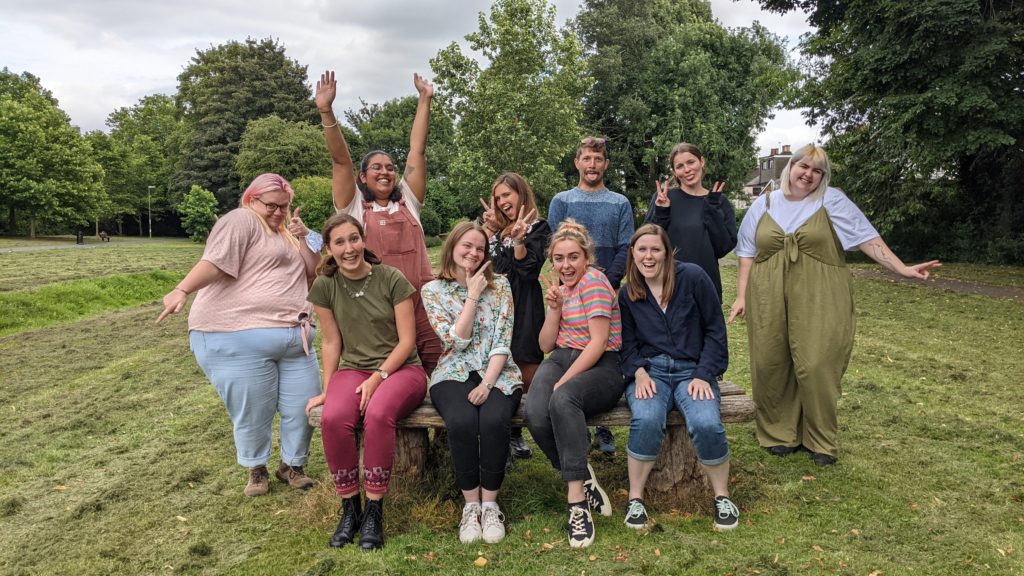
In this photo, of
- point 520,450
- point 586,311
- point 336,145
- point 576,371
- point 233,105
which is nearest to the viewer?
point 576,371

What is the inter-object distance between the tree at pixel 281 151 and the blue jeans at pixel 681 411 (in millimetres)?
41462

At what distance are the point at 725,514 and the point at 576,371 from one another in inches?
44.5

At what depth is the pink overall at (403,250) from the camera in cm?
442

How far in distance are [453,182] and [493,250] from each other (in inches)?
1066

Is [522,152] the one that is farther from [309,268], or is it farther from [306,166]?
[309,268]

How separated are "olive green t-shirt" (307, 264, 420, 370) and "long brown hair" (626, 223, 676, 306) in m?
1.35

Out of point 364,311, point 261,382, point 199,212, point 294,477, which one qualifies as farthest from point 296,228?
point 199,212

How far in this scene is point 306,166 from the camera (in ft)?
144

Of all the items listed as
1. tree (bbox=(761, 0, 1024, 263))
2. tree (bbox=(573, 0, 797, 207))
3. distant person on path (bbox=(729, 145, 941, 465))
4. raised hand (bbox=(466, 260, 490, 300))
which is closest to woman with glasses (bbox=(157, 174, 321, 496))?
raised hand (bbox=(466, 260, 490, 300))

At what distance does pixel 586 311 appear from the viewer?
4020 millimetres

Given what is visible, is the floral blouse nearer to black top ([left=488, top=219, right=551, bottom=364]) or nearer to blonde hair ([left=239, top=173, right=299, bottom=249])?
black top ([left=488, top=219, right=551, bottom=364])

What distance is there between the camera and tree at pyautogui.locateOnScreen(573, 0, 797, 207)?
3253cm

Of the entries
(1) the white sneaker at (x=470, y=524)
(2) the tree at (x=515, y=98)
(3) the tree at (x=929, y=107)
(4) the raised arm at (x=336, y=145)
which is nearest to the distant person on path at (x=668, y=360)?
(1) the white sneaker at (x=470, y=524)

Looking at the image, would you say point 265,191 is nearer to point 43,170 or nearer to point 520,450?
point 520,450
